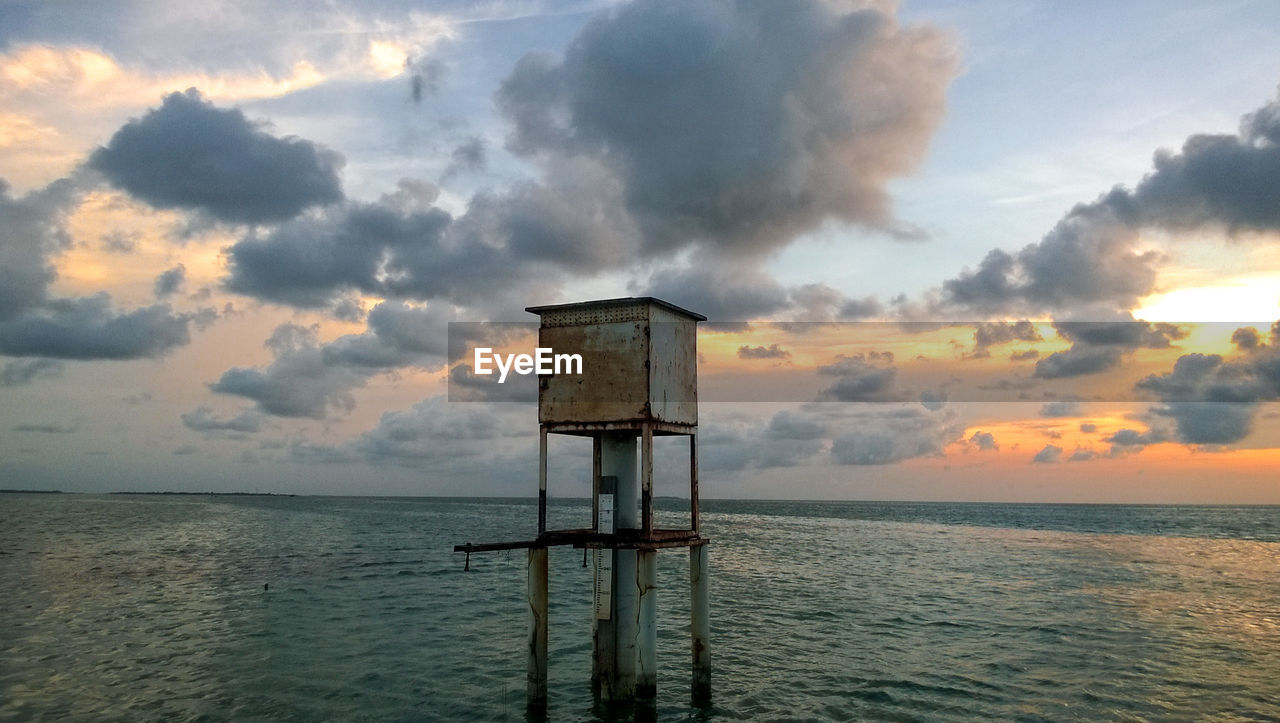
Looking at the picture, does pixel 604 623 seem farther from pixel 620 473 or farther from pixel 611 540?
pixel 620 473

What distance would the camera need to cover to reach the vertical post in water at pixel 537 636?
55.6ft

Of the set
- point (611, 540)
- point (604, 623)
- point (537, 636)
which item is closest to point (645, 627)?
point (604, 623)

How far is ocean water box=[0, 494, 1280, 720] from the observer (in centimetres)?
1927

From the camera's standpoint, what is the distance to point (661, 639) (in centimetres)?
2608

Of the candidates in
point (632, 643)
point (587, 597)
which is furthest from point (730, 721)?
point (587, 597)

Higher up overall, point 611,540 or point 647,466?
point 647,466

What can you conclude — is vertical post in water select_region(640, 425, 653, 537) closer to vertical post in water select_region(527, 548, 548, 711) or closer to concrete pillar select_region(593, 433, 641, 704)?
concrete pillar select_region(593, 433, 641, 704)

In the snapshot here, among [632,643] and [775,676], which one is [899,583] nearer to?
[775,676]

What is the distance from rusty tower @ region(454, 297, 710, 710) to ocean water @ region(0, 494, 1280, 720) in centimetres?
171

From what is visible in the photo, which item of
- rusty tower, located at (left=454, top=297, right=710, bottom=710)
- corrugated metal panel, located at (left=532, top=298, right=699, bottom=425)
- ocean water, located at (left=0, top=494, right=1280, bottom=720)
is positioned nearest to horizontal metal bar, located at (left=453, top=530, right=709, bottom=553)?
rusty tower, located at (left=454, top=297, right=710, bottom=710)

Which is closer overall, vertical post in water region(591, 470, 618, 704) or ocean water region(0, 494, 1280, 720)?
vertical post in water region(591, 470, 618, 704)

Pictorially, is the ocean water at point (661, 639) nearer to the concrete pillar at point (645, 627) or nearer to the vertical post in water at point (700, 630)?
the vertical post in water at point (700, 630)

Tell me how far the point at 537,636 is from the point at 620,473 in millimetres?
3739

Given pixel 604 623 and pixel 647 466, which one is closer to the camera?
pixel 647 466
